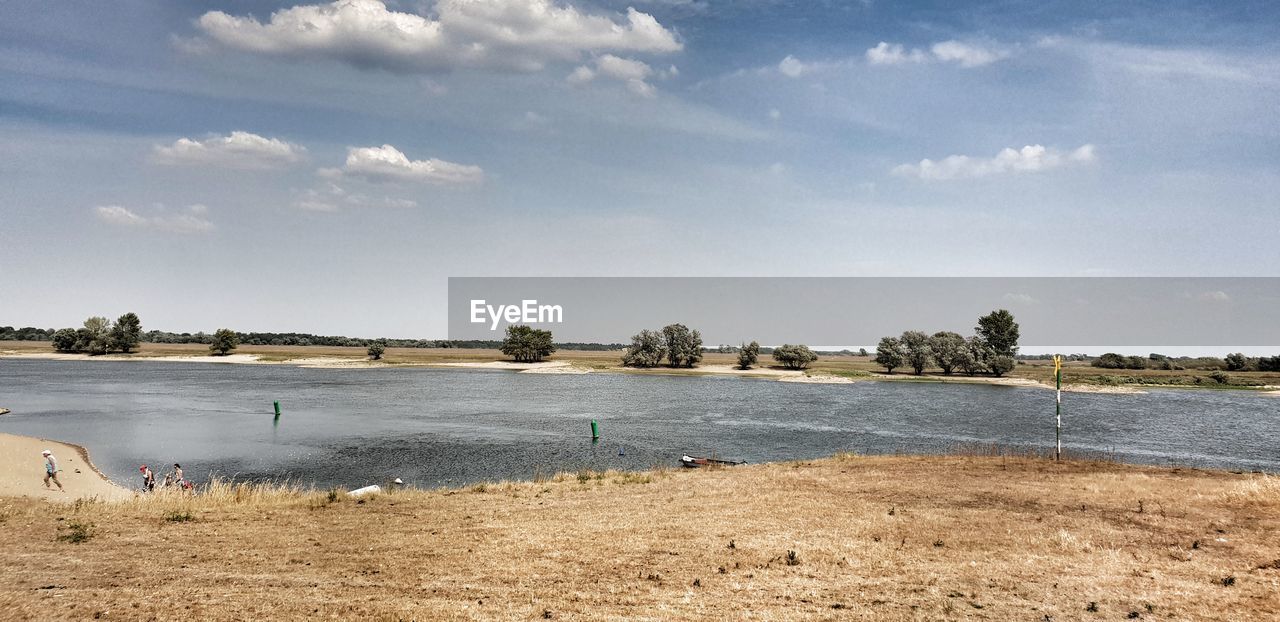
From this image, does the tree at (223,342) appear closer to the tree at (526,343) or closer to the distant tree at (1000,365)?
the tree at (526,343)

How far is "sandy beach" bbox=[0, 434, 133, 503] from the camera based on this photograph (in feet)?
99.6

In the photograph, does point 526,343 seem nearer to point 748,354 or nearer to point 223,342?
point 748,354

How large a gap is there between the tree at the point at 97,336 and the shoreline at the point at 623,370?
239cm

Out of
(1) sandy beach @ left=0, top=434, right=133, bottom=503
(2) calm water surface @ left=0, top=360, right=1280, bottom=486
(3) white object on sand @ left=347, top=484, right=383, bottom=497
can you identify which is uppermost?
(3) white object on sand @ left=347, top=484, right=383, bottom=497

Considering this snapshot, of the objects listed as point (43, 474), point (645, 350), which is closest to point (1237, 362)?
point (645, 350)

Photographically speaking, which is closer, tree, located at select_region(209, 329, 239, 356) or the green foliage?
the green foliage

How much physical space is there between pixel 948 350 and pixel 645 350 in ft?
216

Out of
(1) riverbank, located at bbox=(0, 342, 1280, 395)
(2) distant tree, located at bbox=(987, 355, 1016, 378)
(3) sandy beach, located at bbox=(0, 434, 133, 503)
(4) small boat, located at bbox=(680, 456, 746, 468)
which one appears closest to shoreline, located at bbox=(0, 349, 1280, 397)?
(1) riverbank, located at bbox=(0, 342, 1280, 395)

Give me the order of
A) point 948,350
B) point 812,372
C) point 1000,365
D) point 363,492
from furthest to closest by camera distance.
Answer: point 812,372
point 948,350
point 1000,365
point 363,492

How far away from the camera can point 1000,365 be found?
138 metres

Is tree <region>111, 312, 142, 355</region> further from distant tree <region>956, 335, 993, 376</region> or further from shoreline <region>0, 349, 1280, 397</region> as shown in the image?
distant tree <region>956, 335, 993, 376</region>

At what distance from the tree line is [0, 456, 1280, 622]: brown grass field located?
403 feet

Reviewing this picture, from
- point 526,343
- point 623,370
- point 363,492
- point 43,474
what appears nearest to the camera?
point 363,492

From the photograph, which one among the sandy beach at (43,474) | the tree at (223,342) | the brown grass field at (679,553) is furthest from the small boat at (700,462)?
the tree at (223,342)
